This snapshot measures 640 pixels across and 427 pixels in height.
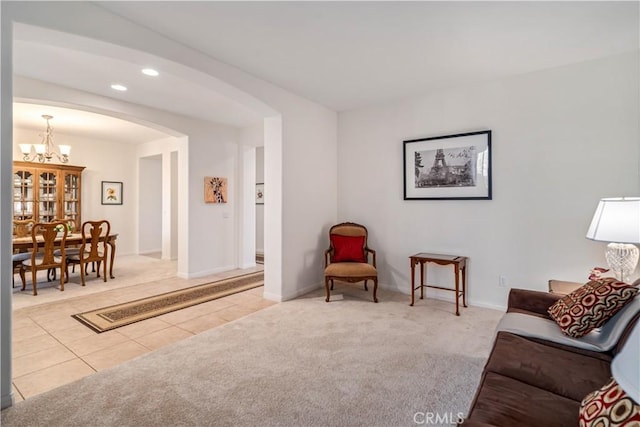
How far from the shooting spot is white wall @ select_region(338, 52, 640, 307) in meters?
3.03

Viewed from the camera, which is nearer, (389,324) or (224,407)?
(224,407)

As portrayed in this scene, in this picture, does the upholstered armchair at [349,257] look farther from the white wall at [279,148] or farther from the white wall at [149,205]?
the white wall at [149,205]

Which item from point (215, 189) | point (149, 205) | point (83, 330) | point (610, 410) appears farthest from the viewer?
point (149, 205)

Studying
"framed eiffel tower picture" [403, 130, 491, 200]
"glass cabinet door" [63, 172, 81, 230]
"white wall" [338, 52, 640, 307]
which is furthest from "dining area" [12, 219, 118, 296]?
"framed eiffel tower picture" [403, 130, 491, 200]

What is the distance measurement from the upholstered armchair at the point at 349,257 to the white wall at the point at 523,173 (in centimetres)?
33

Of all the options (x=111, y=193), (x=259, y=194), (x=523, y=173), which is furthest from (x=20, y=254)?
(x=523, y=173)

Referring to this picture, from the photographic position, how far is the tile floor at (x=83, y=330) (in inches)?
92.3

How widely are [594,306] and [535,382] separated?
74 cm

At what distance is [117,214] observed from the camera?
24.6 feet

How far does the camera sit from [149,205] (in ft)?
26.4

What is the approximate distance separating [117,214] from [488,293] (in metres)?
7.98

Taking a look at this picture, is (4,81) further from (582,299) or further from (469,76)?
(469,76)

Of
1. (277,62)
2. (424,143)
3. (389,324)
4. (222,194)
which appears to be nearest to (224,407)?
(389,324)

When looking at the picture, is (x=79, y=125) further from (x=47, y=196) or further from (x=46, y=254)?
(x=46, y=254)
